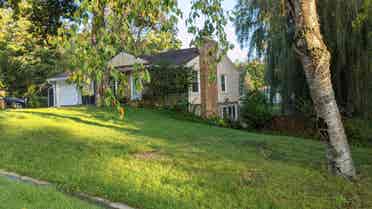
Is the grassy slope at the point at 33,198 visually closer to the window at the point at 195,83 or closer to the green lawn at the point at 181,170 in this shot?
the green lawn at the point at 181,170

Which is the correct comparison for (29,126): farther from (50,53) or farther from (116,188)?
(50,53)

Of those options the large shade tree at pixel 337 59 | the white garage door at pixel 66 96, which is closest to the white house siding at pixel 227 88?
the large shade tree at pixel 337 59

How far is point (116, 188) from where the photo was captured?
17.2ft

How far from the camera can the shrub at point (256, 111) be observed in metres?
18.0

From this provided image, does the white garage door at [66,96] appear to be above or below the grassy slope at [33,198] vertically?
above

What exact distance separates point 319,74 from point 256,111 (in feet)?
40.5

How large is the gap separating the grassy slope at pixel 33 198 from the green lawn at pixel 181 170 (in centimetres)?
54

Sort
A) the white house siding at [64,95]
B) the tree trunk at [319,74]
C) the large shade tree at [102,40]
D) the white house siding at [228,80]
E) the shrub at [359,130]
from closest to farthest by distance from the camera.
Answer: the large shade tree at [102,40] → the tree trunk at [319,74] → the shrub at [359,130] → the white house siding at [228,80] → the white house siding at [64,95]

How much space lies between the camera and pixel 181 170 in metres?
6.20

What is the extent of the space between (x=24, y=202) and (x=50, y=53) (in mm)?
28655

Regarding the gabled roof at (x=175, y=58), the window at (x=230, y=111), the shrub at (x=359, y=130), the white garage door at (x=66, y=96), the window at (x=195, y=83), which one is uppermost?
the gabled roof at (x=175, y=58)

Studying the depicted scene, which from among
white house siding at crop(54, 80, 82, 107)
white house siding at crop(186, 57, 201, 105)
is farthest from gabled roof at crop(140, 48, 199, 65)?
white house siding at crop(54, 80, 82, 107)

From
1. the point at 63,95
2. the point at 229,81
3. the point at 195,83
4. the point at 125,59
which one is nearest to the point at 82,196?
the point at 125,59

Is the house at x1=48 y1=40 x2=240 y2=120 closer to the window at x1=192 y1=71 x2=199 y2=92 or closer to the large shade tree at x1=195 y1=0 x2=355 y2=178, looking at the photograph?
the window at x1=192 y1=71 x2=199 y2=92
